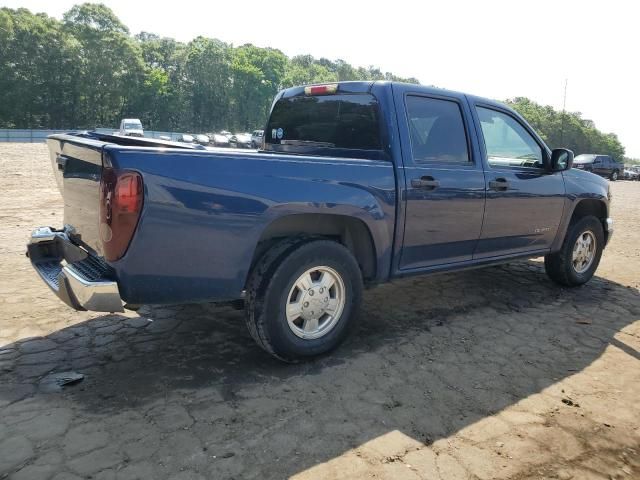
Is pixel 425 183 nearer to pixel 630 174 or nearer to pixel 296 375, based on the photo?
pixel 296 375

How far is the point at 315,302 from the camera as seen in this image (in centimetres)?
341

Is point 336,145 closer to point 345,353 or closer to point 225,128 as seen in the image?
point 345,353

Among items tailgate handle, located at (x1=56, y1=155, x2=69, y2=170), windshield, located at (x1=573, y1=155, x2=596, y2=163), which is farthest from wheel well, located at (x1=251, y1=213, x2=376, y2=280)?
windshield, located at (x1=573, y1=155, x2=596, y2=163)

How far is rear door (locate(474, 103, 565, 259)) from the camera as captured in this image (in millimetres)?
4375

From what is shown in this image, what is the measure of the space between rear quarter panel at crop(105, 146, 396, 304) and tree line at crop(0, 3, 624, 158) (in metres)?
51.9

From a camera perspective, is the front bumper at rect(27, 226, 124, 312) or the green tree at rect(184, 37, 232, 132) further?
the green tree at rect(184, 37, 232, 132)

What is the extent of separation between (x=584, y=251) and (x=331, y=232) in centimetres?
357

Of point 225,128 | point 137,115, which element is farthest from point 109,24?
point 225,128

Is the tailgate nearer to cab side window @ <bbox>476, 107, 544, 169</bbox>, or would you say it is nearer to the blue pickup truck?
the blue pickup truck

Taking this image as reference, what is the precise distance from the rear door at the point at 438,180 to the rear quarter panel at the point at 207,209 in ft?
2.45

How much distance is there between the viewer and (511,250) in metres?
4.75

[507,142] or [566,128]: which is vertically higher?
[566,128]

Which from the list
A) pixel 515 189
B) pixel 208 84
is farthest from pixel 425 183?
pixel 208 84

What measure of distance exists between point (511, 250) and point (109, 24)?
74088 mm
